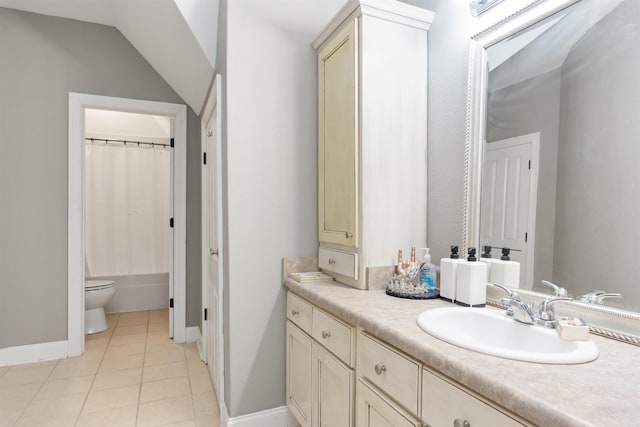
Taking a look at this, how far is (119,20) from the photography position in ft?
9.34

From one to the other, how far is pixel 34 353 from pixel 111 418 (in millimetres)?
1280

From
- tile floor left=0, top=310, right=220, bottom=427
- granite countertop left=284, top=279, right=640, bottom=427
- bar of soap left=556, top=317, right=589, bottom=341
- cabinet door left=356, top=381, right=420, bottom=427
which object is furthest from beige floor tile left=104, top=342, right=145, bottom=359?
bar of soap left=556, top=317, right=589, bottom=341

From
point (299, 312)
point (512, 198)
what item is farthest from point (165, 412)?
point (512, 198)

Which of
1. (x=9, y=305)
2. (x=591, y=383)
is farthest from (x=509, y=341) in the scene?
(x=9, y=305)

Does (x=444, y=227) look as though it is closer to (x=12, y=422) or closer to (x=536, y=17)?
(x=536, y=17)

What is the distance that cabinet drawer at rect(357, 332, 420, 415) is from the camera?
0.99 m

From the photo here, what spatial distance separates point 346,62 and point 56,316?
2.94 m

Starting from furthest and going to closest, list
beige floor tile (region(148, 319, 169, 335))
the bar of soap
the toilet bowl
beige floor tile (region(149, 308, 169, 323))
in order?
beige floor tile (region(149, 308, 169, 323)) → beige floor tile (region(148, 319, 169, 335)) → the toilet bowl → the bar of soap

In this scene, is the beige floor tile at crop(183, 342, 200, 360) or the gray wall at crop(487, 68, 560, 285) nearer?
the gray wall at crop(487, 68, 560, 285)

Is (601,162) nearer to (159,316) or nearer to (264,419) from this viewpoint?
(264,419)

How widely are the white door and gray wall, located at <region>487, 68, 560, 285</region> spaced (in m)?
0.02

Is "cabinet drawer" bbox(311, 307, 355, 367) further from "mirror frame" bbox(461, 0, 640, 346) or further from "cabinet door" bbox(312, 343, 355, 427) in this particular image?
"mirror frame" bbox(461, 0, 640, 346)

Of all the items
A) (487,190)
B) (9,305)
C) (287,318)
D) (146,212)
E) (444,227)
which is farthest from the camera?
(146,212)

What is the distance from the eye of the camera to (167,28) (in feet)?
7.41
